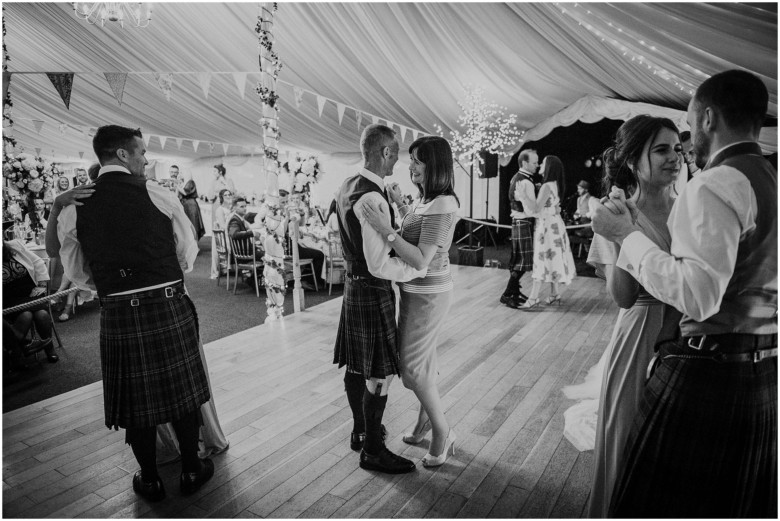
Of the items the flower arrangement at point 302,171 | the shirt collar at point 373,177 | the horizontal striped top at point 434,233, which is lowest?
the horizontal striped top at point 434,233

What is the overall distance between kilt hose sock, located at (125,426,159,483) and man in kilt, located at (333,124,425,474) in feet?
2.74

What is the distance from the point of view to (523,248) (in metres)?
4.90

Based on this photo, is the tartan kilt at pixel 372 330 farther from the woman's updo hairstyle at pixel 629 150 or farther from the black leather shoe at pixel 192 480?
the woman's updo hairstyle at pixel 629 150

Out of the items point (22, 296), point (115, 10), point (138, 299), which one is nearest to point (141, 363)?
point (138, 299)

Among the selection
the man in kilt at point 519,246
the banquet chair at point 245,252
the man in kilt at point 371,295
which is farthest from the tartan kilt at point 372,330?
the banquet chair at point 245,252

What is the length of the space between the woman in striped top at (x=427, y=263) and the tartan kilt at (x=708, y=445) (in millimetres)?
891

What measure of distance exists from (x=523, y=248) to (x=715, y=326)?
3.91 metres

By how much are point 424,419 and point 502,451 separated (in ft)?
1.33

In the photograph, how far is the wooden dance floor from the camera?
6.01ft

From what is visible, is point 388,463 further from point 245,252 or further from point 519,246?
point 245,252

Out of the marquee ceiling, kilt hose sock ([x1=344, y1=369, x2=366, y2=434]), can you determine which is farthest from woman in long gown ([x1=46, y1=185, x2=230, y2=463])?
the marquee ceiling

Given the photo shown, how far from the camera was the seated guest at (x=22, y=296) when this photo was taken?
325 centimetres

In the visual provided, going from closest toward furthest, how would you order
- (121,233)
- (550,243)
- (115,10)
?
(121,233) → (115,10) → (550,243)

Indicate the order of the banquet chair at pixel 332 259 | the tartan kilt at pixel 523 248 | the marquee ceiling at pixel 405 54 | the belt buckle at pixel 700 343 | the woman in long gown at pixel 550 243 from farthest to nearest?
the banquet chair at pixel 332 259, the tartan kilt at pixel 523 248, the woman in long gown at pixel 550 243, the marquee ceiling at pixel 405 54, the belt buckle at pixel 700 343
